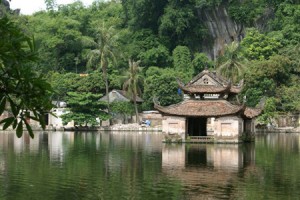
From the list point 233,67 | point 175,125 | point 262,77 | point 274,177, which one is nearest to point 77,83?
point 233,67

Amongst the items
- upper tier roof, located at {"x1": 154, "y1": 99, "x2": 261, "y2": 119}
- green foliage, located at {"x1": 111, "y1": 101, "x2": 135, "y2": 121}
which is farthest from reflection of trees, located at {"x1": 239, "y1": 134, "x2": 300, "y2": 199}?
green foliage, located at {"x1": 111, "y1": 101, "x2": 135, "y2": 121}

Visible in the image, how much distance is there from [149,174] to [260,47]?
56906 mm

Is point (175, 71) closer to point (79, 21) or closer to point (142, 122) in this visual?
point (142, 122)

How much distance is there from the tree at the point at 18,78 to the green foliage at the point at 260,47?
238ft

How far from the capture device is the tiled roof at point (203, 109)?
42.6 metres

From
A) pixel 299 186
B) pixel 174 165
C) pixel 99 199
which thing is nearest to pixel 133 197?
pixel 99 199

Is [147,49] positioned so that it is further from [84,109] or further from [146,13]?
[84,109]

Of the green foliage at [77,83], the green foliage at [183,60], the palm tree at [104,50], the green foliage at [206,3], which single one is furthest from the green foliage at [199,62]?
the palm tree at [104,50]

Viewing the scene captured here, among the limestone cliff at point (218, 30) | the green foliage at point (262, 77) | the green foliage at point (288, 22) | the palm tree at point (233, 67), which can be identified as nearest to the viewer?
the palm tree at point (233, 67)

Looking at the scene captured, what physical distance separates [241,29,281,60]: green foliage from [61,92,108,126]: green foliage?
20035mm

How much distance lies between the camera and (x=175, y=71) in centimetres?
8225

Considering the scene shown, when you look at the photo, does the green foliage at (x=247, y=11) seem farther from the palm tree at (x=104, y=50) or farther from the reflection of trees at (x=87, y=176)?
the reflection of trees at (x=87, y=176)

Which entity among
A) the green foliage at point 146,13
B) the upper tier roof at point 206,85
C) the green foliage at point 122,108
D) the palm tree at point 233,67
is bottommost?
the green foliage at point 122,108

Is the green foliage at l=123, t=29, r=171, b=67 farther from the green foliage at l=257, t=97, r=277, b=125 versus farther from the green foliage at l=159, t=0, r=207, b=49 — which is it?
the green foliage at l=257, t=97, r=277, b=125
